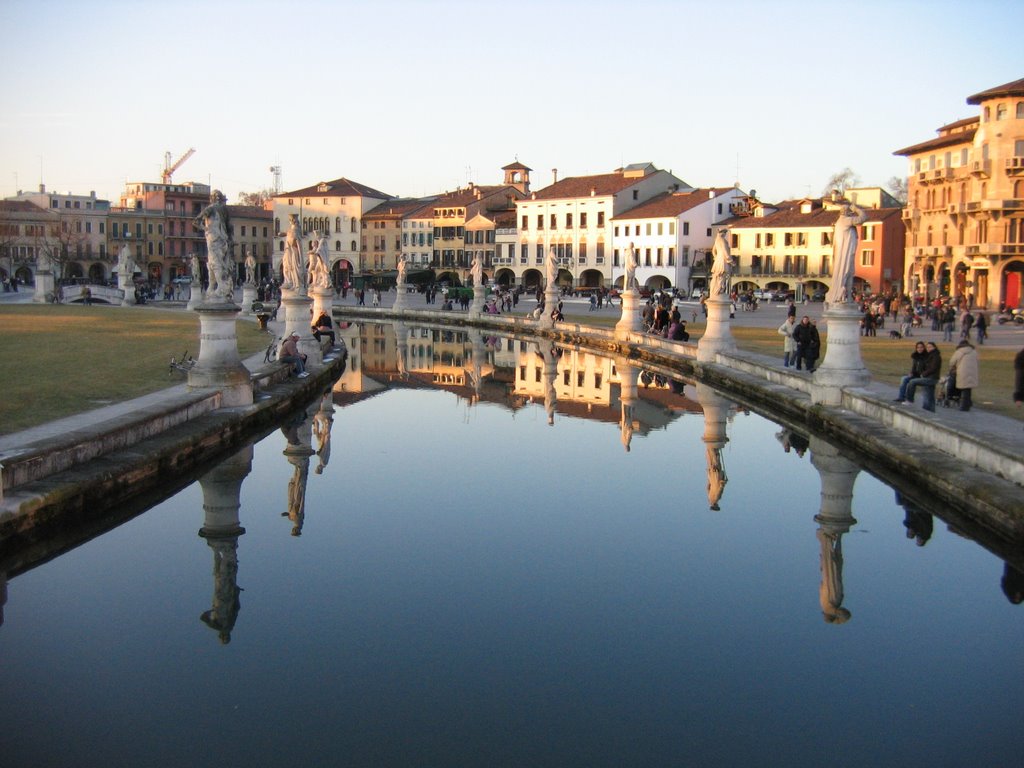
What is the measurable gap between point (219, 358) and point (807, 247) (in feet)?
213

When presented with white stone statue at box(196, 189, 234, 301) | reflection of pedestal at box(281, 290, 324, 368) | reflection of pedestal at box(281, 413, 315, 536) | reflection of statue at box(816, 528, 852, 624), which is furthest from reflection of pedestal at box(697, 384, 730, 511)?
reflection of pedestal at box(281, 290, 324, 368)

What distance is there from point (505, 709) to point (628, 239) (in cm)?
7970

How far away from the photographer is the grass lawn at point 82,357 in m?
16.9

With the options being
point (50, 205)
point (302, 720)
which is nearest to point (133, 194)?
point (50, 205)

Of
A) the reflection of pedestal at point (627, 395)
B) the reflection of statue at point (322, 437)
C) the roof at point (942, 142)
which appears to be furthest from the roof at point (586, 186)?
the reflection of statue at point (322, 437)

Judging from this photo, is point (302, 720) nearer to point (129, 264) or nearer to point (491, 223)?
point (129, 264)

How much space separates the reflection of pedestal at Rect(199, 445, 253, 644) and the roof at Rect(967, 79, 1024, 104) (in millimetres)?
54379

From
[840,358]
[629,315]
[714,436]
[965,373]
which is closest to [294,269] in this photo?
[714,436]

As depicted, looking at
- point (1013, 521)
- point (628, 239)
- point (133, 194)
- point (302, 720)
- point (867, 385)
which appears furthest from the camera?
point (133, 194)

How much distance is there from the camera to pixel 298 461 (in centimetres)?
1636

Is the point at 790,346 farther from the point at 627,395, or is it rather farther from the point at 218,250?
the point at 218,250

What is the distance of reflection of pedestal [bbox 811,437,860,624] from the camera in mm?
9791

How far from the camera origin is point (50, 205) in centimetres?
11262

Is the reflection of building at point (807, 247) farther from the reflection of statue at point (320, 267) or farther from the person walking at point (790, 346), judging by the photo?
the person walking at point (790, 346)
